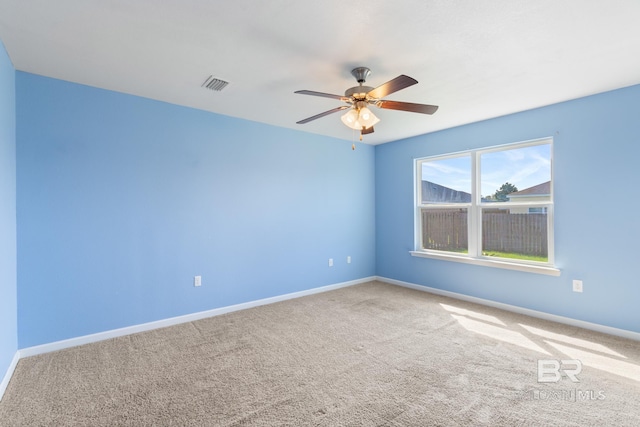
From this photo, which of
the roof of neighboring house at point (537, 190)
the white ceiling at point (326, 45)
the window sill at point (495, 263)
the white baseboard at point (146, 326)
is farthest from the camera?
the roof of neighboring house at point (537, 190)

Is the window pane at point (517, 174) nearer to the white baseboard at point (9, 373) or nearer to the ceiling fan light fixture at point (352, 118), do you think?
the ceiling fan light fixture at point (352, 118)

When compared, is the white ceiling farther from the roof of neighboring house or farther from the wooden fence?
the wooden fence

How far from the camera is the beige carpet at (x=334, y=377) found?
181 cm

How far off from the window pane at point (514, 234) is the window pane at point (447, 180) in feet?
1.50

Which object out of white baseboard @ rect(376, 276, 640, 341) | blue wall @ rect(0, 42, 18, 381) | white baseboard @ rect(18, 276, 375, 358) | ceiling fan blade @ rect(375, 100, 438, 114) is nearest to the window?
white baseboard @ rect(376, 276, 640, 341)

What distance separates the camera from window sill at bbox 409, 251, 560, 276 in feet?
11.0

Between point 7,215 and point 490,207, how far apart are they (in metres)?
5.05

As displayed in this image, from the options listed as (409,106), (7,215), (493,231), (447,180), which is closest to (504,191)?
(493,231)

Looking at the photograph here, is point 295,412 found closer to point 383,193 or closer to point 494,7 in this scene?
point 494,7

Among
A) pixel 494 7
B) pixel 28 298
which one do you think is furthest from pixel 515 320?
pixel 28 298

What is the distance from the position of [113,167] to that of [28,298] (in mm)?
1358

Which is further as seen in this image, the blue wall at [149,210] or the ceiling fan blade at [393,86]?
the blue wall at [149,210]

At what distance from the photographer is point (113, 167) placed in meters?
2.96

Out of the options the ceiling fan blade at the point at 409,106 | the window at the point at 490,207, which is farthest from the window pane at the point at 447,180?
the ceiling fan blade at the point at 409,106
